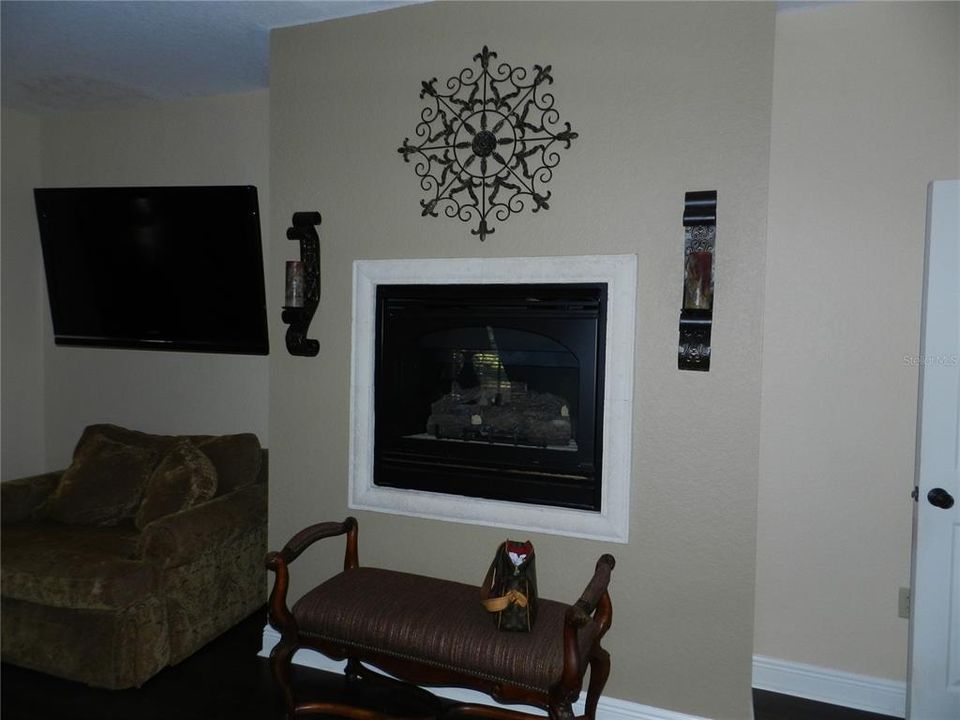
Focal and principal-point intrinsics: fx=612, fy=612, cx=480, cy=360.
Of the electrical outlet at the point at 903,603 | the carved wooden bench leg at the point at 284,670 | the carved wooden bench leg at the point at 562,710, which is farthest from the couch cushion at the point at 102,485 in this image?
the electrical outlet at the point at 903,603

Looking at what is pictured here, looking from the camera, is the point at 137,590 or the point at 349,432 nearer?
the point at 137,590

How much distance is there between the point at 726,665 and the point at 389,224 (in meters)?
2.06

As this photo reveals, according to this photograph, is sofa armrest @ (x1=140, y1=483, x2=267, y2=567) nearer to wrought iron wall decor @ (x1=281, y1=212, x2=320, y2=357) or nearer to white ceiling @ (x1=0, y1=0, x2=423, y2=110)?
wrought iron wall decor @ (x1=281, y1=212, x2=320, y2=357)

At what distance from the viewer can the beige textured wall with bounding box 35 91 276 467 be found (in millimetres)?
3393

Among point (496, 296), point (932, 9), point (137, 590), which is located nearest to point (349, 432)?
point (496, 296)

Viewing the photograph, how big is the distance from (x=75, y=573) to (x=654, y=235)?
2.57 m

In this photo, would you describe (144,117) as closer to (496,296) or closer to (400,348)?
(400,348)

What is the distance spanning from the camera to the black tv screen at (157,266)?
3180mm

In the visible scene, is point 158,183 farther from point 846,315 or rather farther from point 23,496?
point 846,315

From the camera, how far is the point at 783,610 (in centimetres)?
248

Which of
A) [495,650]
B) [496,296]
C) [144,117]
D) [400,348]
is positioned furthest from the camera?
[144,117]

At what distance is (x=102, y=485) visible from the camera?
10.0 feet

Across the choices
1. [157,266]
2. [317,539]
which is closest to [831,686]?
[317,539]

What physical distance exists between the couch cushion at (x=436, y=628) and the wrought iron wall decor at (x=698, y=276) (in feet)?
3.28
